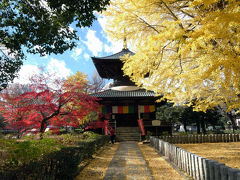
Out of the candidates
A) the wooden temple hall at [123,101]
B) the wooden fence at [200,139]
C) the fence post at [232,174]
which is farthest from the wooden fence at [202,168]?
the wooden temple hall at [123,101]

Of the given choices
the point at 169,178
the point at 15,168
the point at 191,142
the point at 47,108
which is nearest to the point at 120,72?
the point at 191,142

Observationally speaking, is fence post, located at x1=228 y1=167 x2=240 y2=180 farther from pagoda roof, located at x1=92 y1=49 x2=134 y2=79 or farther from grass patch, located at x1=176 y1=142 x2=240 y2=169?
pagoda roof, located at x1=92 y1=49 x2=134 y2=79

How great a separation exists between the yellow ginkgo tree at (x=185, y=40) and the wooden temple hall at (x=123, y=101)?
978 centimetres

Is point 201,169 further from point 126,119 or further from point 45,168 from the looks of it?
point 126,119

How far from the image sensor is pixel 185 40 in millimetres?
4141

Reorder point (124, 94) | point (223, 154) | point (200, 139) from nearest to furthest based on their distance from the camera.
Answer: point (223, 154) → point (200, 139) → point (124, 94)

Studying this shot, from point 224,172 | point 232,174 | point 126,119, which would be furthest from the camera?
point 126,119

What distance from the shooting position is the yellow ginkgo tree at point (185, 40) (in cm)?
373

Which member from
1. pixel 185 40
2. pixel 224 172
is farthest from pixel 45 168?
pixel 185 40

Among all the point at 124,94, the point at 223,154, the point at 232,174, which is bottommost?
the point at 223,154

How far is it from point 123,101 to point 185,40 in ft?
47.3

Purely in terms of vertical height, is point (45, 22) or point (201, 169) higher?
point (45, 22)

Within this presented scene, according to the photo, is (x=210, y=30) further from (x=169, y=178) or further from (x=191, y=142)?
(x=191, y=142)

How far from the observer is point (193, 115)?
23000mm
